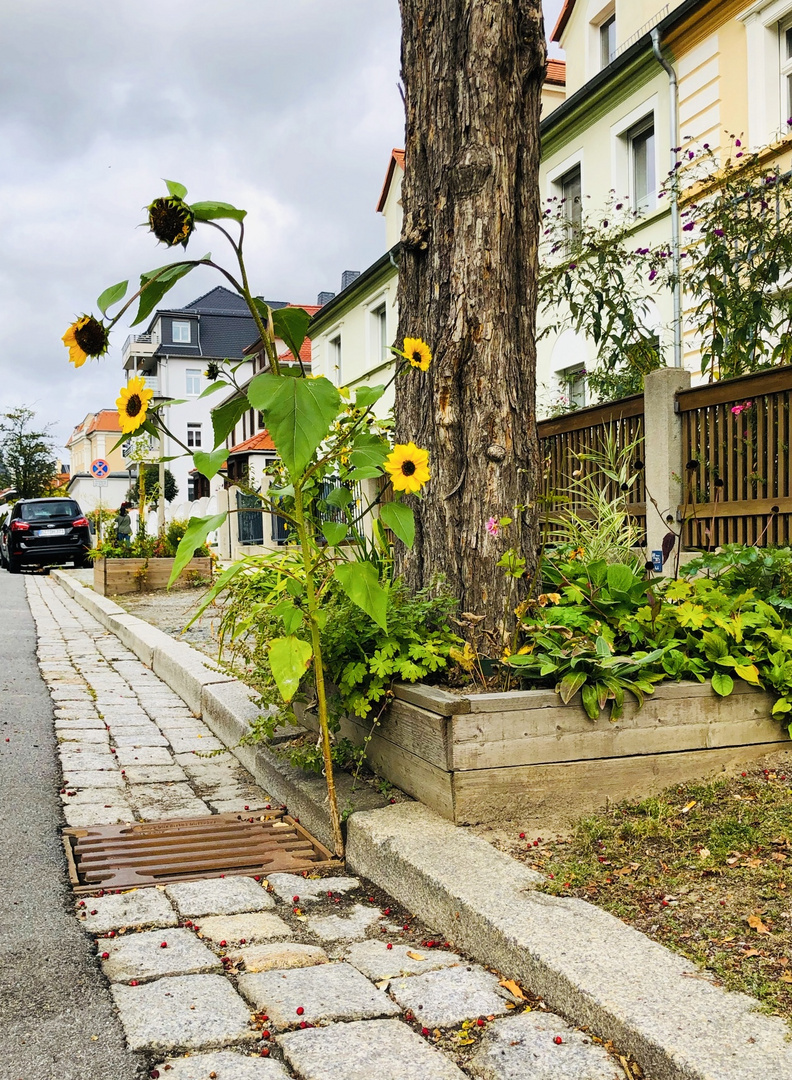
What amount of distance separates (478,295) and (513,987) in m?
2.49

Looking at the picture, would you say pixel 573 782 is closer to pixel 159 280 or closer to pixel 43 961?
pixel 43 961

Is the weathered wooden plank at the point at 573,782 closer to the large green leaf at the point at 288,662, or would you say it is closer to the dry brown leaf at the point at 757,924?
the large green leaf at the point at 288,662

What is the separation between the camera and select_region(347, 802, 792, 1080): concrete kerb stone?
1721 mm

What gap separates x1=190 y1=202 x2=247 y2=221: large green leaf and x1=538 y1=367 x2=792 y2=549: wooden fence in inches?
125

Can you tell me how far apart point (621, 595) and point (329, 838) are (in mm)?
1417

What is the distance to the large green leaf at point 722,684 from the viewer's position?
3.22 metres

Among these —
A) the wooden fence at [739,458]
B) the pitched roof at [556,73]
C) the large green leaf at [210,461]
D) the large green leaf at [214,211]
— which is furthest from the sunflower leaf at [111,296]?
the pitched roof at [556,73]

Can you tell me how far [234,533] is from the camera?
25.9 m

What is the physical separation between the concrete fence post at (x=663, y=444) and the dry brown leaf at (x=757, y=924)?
172 inches

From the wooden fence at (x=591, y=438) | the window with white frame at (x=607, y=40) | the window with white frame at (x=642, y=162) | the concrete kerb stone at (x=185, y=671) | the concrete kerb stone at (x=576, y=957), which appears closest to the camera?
the concrete kerb stone at (x=576, y=957)

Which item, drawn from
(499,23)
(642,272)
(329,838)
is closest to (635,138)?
(642,272)

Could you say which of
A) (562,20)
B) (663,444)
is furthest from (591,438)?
(562,20)

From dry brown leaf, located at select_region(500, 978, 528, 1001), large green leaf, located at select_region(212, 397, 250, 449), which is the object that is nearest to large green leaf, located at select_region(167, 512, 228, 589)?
large green leaf, located at select_region(212, 397, 250, 449)

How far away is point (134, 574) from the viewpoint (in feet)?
45.6
